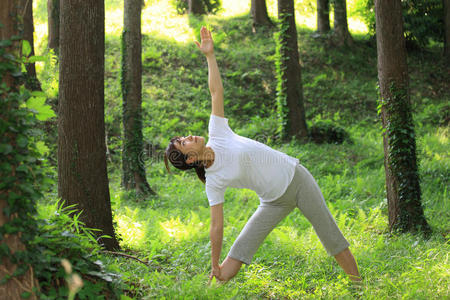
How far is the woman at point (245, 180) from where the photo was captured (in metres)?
4.39

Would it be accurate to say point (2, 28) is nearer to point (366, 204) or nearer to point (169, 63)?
point (366, 204)

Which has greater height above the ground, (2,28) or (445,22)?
(445,22)

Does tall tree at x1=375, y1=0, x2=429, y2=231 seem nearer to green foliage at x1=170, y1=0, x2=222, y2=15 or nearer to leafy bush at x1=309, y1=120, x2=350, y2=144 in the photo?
leafy bush at x1=309, y1=120, x2=350, y2=144

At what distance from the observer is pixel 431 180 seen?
986 cm

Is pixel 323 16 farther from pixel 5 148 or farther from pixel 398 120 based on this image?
pixel 5 148

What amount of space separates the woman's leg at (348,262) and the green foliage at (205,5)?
2225 cm

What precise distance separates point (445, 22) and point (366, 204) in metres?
13.4

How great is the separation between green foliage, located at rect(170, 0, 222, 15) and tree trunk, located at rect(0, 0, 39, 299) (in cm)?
2309

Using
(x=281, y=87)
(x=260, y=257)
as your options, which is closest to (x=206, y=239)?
(x=260, y=257)

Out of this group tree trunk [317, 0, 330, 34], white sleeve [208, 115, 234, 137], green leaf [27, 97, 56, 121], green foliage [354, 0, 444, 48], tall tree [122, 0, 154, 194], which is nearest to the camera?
green leaf [27, 97, 56, 121]

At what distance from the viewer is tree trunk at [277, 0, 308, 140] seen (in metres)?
13.5

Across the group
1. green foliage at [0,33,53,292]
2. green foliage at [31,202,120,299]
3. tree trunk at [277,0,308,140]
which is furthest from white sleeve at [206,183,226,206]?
tree trunk at [277,0,308,140]

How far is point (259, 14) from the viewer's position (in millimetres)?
22641

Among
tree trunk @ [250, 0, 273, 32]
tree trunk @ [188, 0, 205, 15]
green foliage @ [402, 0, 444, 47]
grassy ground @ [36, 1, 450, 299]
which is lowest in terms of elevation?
grassy ground @ [36, 1, 450, 299]
